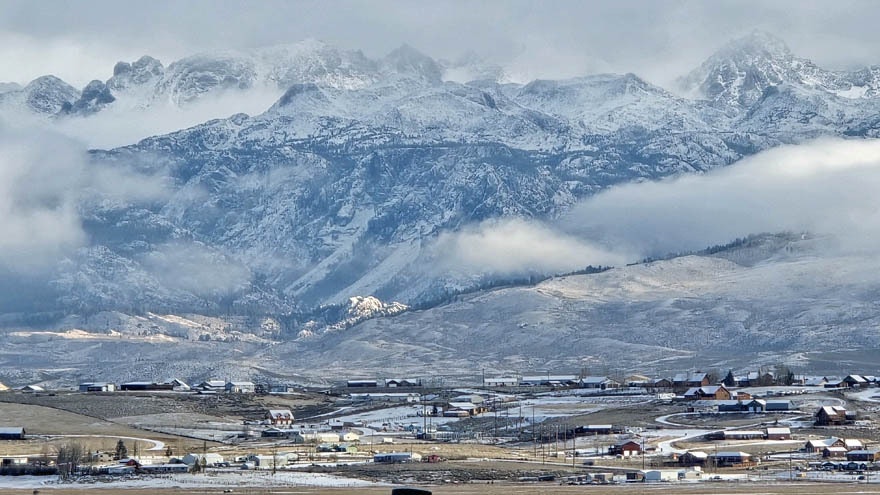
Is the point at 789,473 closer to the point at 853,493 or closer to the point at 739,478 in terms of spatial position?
the point at 739,478

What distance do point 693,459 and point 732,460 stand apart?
13.4 feet

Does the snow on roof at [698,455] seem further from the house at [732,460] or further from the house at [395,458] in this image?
the house at [395,458]

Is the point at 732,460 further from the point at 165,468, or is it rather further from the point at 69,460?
the point at 69,460

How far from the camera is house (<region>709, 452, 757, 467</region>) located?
19025 cm

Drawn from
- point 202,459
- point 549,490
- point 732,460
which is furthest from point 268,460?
point 732,460

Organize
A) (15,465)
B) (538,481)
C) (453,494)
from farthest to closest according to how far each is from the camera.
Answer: (15,465) → (538,481) → (453,494)

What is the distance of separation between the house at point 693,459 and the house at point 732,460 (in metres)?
0.87

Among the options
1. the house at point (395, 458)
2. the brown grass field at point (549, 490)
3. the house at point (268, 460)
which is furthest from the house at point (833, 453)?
the house at point (268, 460)

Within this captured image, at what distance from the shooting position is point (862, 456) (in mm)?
193750

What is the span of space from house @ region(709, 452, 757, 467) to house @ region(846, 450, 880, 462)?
31.8 feet

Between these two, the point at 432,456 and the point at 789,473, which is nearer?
the point at 789,473

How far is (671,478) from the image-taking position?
173125 mm

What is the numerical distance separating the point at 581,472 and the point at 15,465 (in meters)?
51.7

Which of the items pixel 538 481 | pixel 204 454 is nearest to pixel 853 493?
pixel 538 481
